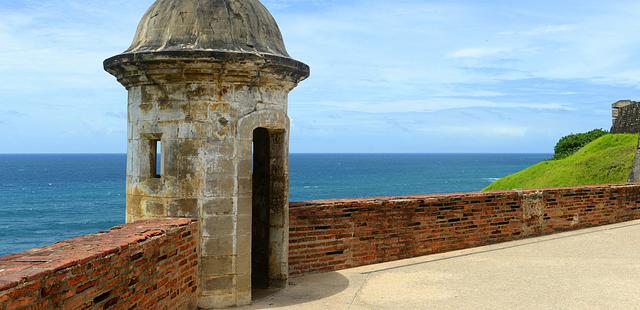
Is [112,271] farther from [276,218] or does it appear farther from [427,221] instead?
[427,221]

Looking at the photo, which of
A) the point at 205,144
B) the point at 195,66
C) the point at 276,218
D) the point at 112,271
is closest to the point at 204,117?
the point at 205,144

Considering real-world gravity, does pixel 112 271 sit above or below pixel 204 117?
below

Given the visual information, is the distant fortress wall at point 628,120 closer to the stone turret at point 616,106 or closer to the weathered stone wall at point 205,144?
the stone turret at point 616,106

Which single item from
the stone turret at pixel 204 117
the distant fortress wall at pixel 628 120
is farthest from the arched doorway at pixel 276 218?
the distant fortress wall at pixel 628 120

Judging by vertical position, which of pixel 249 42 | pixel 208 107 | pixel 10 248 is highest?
pixel 249 42

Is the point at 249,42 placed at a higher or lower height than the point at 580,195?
higher

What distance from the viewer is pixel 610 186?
11953 mm

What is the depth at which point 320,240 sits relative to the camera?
826cm

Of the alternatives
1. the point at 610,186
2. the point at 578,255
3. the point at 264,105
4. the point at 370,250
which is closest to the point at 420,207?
the point at 370,250

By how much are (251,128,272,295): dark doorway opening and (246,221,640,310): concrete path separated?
495 millimetres

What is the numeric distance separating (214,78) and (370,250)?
3697 millimetres

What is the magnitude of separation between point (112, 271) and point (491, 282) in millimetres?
4783

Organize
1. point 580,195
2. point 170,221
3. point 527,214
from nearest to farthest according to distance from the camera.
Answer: point 170,221
point 527,214
point 580,195

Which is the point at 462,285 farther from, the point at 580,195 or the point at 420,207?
the point at 580,195
